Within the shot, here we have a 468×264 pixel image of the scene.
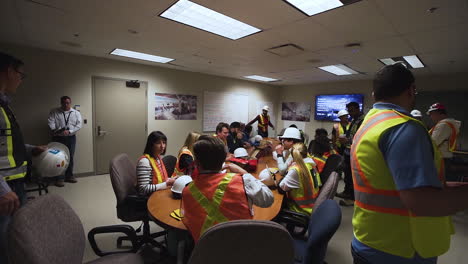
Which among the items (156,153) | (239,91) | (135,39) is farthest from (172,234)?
(239,91)

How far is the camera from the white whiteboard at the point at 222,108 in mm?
6219

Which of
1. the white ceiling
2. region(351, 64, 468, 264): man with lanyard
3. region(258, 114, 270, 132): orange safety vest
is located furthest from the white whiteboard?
region(351, 64, 468, 264): man with lanyard

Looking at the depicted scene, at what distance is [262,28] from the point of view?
267 centimetres

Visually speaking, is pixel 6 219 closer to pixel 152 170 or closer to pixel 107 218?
pixel 152 170

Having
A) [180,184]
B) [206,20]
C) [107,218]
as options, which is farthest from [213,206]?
[107,218]

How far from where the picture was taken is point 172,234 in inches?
63.2

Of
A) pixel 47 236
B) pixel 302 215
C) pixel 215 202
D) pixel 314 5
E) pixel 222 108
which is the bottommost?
pixel 302 215

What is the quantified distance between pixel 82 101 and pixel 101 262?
13.5 feet

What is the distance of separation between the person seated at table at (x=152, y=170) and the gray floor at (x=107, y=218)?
75cm

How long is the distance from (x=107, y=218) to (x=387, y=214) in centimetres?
A: 309

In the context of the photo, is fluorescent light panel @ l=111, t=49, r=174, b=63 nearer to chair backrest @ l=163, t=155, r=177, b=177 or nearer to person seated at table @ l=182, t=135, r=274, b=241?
chair backrest @ l=163, t=155, r=177, b=177

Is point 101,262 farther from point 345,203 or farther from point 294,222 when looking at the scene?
point 345,203

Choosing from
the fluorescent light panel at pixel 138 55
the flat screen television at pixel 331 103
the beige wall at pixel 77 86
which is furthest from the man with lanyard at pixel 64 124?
the flat screen television at pixel 331 103

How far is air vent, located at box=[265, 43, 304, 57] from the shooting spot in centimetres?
333
